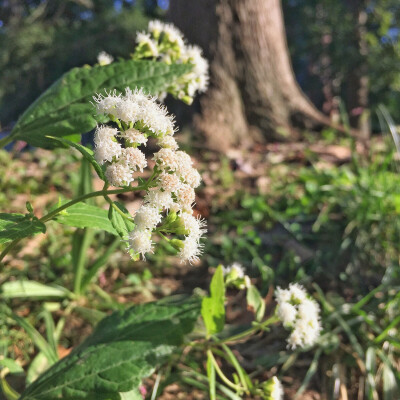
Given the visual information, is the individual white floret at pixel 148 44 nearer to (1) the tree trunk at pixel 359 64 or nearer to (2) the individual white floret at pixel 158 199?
(2) the individual white floret at pixel 158 199

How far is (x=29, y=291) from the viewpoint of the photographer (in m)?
1.47

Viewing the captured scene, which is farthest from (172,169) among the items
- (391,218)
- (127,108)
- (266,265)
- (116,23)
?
(116,23)

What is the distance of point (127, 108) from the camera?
796mm

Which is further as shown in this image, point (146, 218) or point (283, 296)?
point (283, 296)

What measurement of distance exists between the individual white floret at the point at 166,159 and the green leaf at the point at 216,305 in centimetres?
31

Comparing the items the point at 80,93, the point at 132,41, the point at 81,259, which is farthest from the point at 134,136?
the point at 132,41

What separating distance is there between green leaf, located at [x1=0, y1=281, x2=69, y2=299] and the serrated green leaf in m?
0.77

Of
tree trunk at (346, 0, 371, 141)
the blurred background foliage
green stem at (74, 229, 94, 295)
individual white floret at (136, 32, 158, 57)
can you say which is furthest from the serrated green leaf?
tree trunk at (346, 0, 371, 141)

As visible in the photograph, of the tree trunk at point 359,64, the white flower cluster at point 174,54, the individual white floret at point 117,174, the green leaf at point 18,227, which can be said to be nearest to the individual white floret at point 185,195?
the individual white floret at point 117,174

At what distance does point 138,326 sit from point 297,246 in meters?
1.11

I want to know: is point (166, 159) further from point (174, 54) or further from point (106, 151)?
Result: point (174, 54)

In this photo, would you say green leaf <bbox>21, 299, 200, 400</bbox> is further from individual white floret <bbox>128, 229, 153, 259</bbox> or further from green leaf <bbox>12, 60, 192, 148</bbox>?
green leaf <bbox>12, 60, 192, 148</bbox>

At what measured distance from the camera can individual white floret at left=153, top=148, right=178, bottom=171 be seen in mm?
784

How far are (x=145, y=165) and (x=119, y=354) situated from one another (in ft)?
A: 1.30
